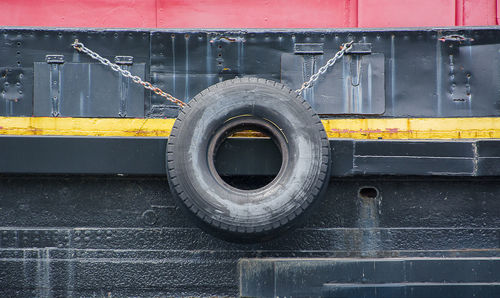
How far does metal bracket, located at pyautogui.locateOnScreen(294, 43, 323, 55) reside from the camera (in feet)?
11.5

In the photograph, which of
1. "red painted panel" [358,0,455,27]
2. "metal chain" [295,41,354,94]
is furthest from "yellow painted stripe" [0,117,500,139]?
"red painted panel" [358,0,455,27]

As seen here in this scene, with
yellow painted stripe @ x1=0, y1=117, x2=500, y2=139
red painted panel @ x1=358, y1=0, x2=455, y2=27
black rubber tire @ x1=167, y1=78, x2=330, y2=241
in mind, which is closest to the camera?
black rubber tire @ x1=167, y1=78, x2=330, y2=241

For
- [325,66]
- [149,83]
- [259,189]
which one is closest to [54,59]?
[149,83]

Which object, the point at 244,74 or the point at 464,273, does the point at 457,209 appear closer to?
the point at 464,273

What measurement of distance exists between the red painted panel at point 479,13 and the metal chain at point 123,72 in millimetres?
2070

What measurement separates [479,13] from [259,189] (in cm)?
204

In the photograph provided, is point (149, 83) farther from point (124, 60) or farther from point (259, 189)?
point (259, 189)

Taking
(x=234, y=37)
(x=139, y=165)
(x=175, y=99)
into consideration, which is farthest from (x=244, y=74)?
(x=139, y=165)

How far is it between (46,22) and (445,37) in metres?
2.72

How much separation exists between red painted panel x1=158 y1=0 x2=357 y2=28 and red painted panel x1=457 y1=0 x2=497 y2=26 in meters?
0.78

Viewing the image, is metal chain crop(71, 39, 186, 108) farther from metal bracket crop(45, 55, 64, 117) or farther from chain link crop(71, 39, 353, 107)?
metal bracket crop(45, 55, 64, 117)

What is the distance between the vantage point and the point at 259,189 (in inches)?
127

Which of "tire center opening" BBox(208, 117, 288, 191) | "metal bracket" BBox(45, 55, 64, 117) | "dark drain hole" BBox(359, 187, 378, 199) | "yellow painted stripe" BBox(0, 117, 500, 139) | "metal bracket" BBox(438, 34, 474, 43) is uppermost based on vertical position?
"metal bracket" BBox(438, 34, 474, 43)

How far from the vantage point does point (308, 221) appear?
3.50 metres
